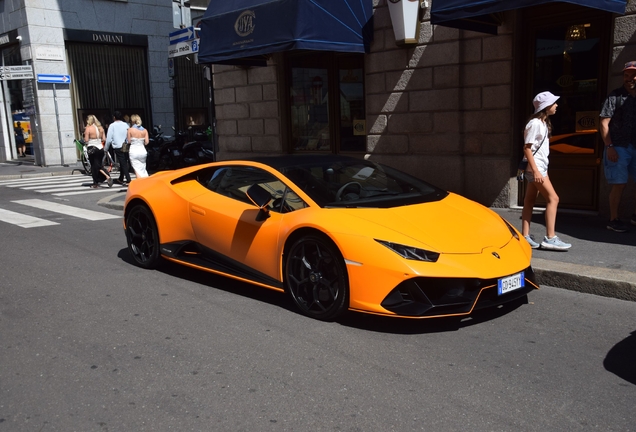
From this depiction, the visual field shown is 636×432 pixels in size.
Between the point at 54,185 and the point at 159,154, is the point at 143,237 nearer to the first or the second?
the point at 54,185

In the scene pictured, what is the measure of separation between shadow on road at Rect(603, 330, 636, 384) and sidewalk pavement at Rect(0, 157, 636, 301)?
1058 millimetres

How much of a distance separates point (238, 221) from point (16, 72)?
18.9 m

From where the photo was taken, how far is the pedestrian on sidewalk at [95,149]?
50.9 ft

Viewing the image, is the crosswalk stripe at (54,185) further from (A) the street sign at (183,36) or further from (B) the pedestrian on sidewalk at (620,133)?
(B) the pedestrian on sidewalk at (620,133)

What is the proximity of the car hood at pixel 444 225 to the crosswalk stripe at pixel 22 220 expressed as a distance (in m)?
6.84

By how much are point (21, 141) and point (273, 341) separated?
24.2 m

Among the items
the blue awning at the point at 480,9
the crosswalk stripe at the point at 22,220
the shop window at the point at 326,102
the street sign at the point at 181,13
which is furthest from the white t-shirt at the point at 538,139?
the street sign at the point at 181,13

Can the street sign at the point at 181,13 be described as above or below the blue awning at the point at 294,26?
above

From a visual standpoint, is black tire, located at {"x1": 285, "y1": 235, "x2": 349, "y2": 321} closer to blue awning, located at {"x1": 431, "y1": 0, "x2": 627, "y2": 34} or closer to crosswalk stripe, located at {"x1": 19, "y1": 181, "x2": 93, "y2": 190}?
blue awning, located at {"x1": 431, "y1": 0, "x2": 627, "y2": 34}

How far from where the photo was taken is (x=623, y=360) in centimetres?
392

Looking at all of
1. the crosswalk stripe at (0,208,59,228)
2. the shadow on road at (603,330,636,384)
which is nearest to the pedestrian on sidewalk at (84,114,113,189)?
the crosswalk stripe at (0,208,59,228)

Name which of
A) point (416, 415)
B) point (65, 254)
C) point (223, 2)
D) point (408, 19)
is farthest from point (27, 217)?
point (416, 415)

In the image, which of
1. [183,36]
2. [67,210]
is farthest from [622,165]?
[183,36]

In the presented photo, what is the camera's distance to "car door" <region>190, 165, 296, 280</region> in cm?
512
